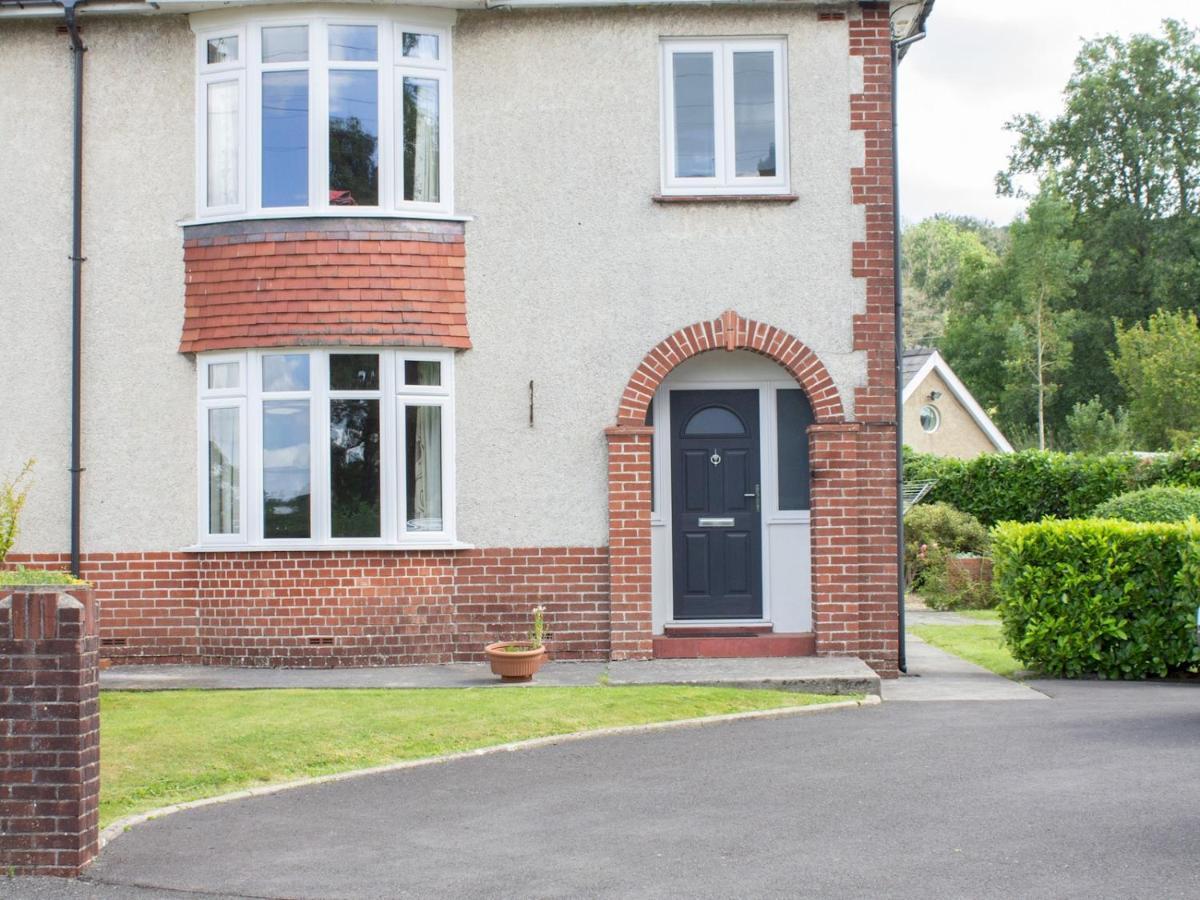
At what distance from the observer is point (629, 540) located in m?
13.4

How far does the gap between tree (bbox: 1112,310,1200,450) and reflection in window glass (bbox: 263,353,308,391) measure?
31.6 metres

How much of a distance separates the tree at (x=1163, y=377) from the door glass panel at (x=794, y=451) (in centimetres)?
2852

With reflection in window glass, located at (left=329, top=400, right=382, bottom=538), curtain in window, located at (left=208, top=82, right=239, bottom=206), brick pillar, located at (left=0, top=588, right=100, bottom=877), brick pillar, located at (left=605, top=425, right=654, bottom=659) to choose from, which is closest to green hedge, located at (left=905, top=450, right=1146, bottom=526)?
brick pillar, located at (left=605, top=425, right=654, bottom=659)

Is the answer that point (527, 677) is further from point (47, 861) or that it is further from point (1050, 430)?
point (1050, 430)

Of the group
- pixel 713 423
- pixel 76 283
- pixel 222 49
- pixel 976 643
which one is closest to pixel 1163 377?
pixel 976 643

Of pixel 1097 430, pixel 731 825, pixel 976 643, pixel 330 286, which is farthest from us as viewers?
pixel 1097 430

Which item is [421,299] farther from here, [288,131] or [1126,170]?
[1126,170]

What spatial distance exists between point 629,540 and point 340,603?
2.69 meters

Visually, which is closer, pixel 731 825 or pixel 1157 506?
pixel 731 825

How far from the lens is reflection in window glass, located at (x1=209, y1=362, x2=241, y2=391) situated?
13.5 metres

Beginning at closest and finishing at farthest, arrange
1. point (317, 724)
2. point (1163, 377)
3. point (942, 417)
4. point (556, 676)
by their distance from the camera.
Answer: point (317, 724), point (556, 676), point (1163, 377), point (942, 417)

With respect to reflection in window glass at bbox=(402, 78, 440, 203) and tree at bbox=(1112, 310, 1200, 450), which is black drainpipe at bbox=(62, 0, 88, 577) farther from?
tree at bbox=(1112, 310, 1200, 450)

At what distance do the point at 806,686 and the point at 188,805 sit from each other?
553cm

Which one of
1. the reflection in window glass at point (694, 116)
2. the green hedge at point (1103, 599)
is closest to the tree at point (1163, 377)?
the green hedge at point (1103, 599)
